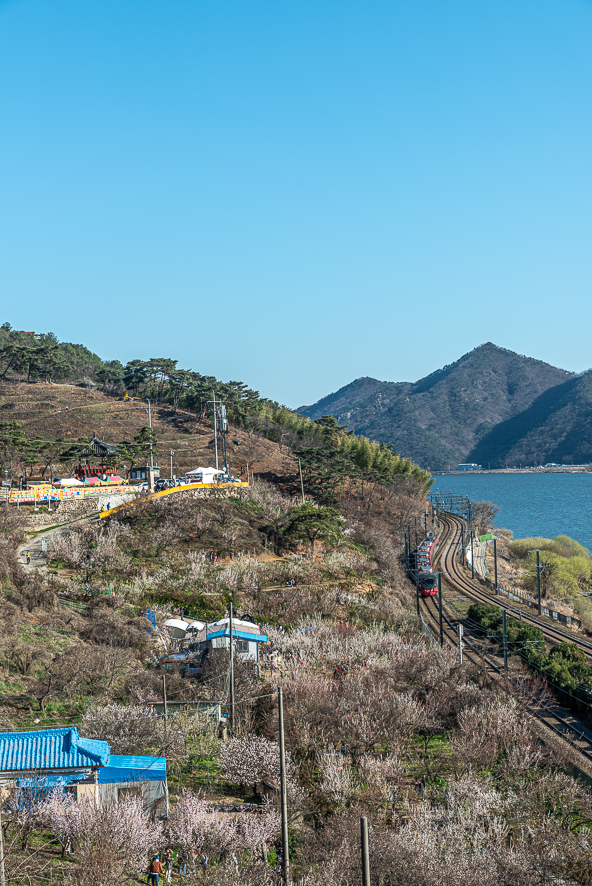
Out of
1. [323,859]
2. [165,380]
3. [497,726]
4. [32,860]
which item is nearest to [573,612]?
[497,726]

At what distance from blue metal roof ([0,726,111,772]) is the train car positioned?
131ft

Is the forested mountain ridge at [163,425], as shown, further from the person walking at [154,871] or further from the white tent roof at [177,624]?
the person walking at [154,871]

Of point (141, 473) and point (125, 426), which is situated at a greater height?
point (125, 426)

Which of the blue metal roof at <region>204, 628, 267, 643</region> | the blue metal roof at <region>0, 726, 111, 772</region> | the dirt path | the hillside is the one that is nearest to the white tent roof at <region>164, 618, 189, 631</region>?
the blue metal roof at <region>204, 628, 267, 643</region>

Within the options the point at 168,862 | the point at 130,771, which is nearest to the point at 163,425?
the point at 130,771

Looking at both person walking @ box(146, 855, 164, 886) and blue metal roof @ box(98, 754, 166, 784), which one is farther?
blue metal roof @ box(98, 754, 166, 784)

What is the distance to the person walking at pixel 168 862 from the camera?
1612 centimetres

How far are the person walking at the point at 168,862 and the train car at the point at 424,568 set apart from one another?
3997 centimetres

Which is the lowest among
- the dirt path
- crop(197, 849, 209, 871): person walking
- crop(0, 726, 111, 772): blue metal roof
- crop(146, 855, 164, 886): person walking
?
crop(197, 849, 209, 871): person walking

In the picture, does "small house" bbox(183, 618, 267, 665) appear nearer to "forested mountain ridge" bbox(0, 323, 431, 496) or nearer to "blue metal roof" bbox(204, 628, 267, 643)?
"blue metal roof" bbox(204, 628, 267, 643)

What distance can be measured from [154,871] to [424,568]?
48.1 m

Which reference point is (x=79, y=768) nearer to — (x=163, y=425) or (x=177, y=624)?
(x=177, y=624)

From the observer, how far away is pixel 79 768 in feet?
57.4

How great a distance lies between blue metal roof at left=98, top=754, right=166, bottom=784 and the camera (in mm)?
18422
